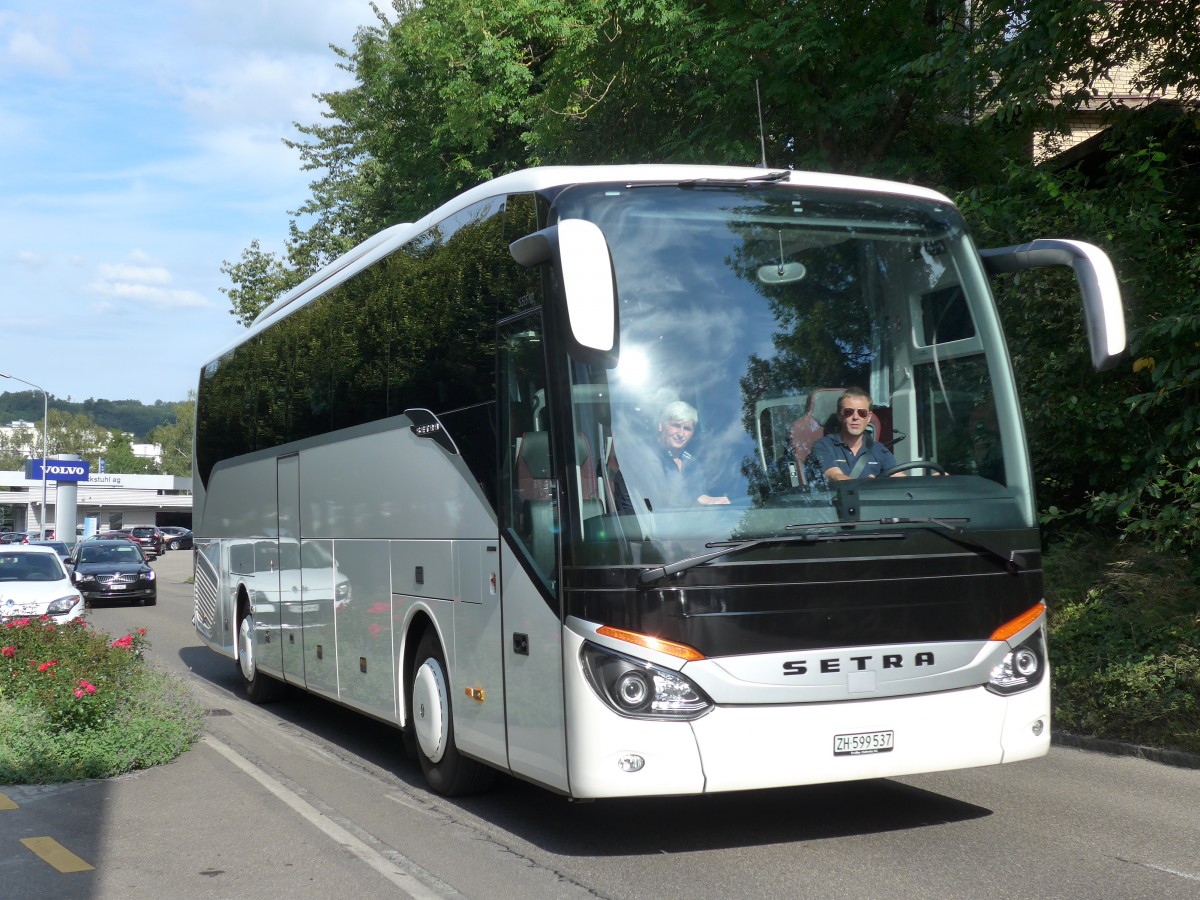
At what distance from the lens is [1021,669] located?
6625 mm

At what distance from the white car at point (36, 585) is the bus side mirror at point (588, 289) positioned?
1298cm

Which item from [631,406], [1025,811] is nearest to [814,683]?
[631,406]

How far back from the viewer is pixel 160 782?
28.9 ft

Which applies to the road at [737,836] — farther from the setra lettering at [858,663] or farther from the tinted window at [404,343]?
the tinted window at [404,343]

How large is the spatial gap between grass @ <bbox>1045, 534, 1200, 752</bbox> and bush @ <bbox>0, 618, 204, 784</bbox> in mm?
6827

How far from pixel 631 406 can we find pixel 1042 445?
8.32 m

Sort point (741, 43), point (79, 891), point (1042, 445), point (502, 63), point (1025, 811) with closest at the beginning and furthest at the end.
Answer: point (79, 891) → point (1025, 811) → point (1042, 445) → point (741, 43) → point (502, 63)

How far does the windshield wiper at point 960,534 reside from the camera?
625cm

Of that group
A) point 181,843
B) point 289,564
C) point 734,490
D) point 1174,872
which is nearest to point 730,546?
point 734,490

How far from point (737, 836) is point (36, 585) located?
582 inches

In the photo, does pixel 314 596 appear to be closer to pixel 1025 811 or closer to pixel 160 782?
pixel 160 782

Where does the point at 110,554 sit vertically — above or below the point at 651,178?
below

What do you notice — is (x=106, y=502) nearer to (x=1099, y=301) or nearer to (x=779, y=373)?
(x=779, y=373)

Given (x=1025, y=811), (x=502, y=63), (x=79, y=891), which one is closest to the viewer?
(x=79, y=891)
